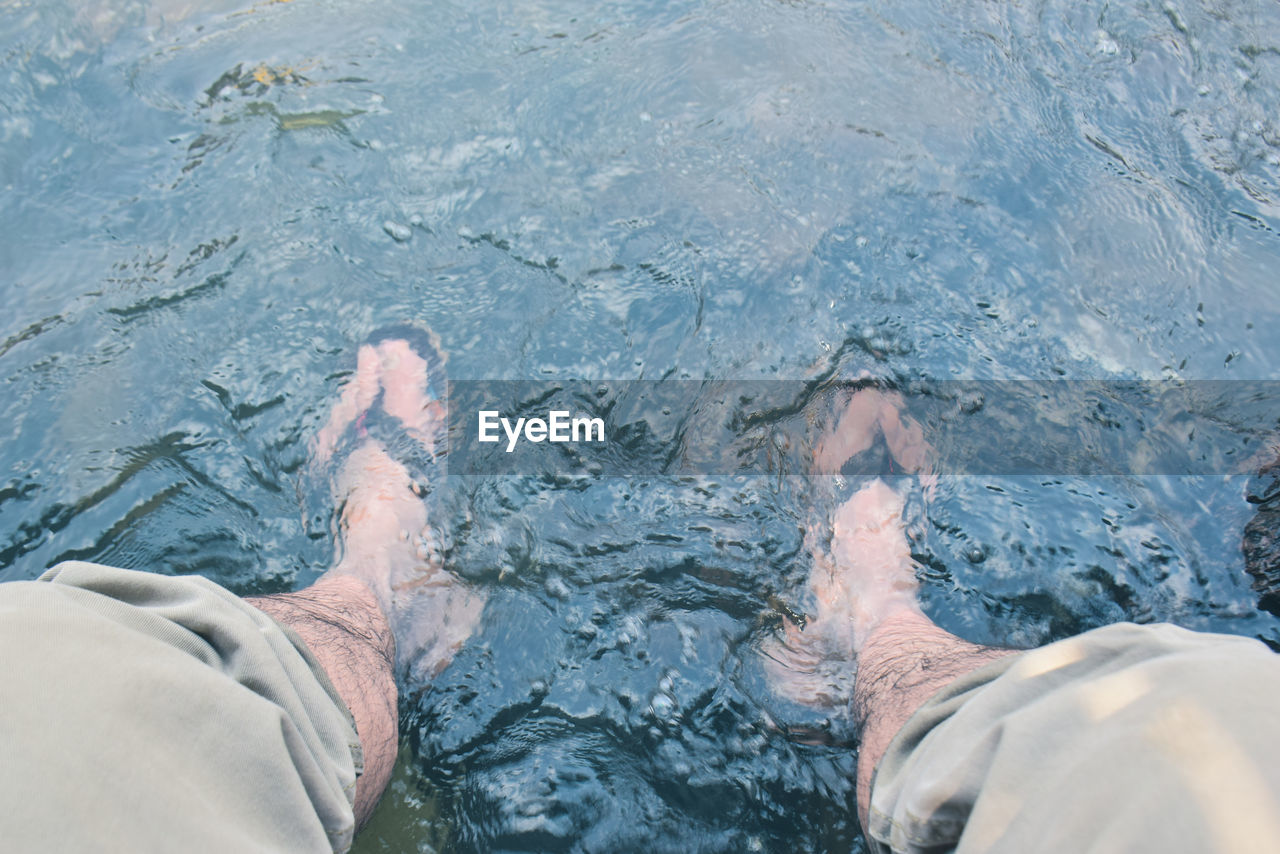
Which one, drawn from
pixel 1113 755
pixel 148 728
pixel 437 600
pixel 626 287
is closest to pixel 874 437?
pixel 626 287

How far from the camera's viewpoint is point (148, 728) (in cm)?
96

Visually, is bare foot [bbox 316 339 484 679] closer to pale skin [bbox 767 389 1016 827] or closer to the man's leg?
pale skin [bbox 767 389 1016 827]

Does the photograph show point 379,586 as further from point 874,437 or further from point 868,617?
point 874,437

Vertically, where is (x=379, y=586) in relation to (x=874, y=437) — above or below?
below

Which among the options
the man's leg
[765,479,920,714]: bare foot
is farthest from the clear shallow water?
the man's leg

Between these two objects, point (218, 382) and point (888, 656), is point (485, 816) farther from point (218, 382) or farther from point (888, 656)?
point (218, 382)

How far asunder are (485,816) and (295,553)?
95 cm

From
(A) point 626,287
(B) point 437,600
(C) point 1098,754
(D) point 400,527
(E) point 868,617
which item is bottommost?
(E) point 868,617

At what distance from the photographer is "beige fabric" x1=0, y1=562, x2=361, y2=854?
0.84 m

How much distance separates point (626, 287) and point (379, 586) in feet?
4.08

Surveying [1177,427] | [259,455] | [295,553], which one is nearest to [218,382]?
[259,455]

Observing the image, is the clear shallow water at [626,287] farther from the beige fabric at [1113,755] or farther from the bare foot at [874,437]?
the beige fabric at [1113,755]

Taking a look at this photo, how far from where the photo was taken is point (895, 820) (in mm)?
1296

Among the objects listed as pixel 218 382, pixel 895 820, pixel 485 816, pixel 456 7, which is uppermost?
pixel 456 7
